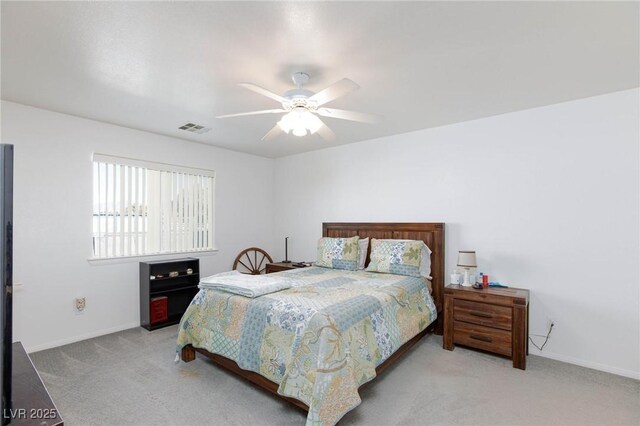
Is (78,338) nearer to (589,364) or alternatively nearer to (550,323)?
(550,323)

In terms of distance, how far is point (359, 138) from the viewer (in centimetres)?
447

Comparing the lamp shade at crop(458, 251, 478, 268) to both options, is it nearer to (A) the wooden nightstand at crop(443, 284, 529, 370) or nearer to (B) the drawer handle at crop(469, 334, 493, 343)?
(A) the wooden nightstand at crop(443, 284, 529, 370)

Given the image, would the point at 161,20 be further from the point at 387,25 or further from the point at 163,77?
the point at 387,25

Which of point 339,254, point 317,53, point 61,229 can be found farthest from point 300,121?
point 61,229

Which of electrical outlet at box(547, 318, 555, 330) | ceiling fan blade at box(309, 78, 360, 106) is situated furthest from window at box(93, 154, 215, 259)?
electrical outlet at box(547, 318, 555, 330)

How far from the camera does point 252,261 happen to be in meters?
5.46

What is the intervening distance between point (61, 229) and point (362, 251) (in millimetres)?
3529

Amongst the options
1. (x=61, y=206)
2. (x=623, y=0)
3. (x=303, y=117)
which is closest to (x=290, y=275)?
(x=303, y=117)

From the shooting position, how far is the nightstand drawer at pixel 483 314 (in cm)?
298

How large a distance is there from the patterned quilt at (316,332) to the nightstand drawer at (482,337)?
16.2 inches

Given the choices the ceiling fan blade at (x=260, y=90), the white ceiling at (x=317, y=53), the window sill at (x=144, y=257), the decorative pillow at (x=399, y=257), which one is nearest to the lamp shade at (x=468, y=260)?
the decorative pillow at (x=399, y=257)

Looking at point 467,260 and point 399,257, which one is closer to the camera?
point 467,260

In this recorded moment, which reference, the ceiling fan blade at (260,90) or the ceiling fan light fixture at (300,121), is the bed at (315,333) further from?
the ceiling fan blade at (260,90)

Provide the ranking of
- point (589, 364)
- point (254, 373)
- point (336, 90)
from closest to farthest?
1. point (336, 90)
2. point (254, 373)
3. point (589, 364)
